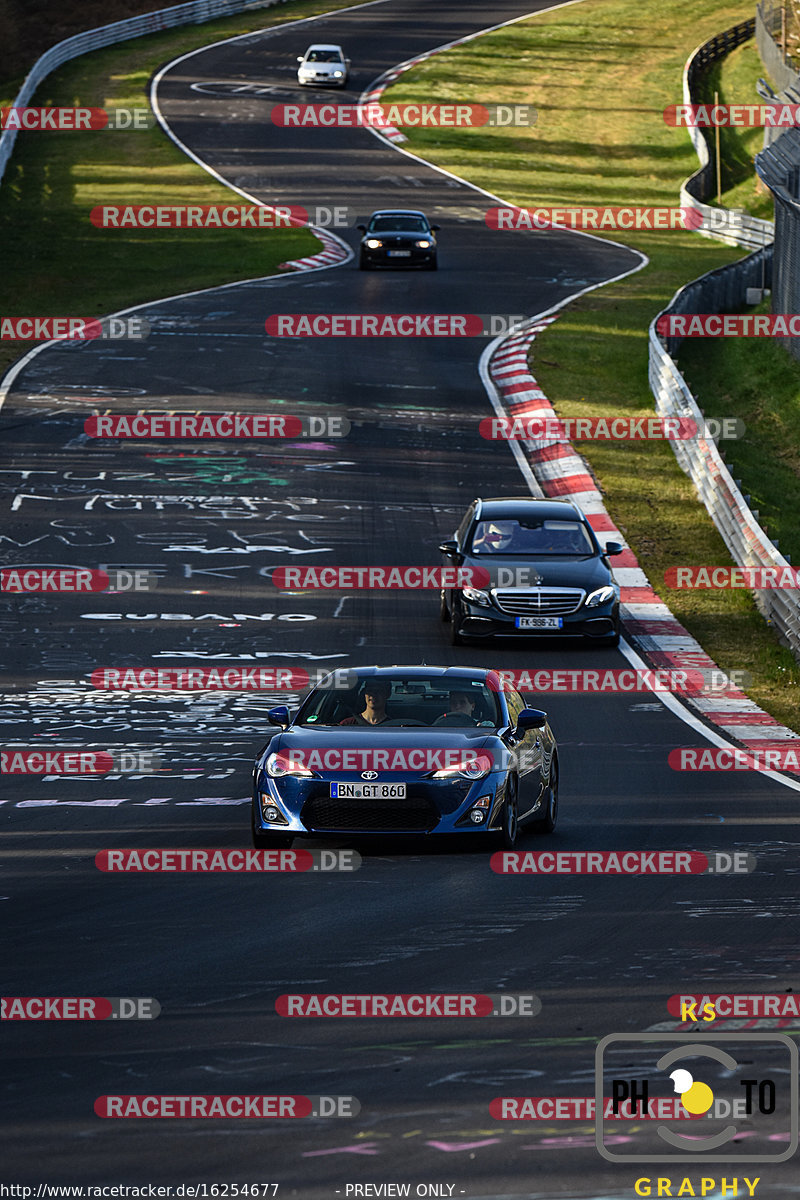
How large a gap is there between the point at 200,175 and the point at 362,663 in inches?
1560

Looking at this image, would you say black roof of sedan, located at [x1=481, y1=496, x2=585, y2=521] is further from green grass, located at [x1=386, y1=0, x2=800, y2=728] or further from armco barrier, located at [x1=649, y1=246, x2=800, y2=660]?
armco barrier, located at [x1=649, y1=246, x2=800, y2=660]

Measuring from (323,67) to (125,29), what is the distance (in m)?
13.1

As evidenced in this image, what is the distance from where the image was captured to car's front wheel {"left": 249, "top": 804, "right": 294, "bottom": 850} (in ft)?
39.4

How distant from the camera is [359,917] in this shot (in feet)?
33.6

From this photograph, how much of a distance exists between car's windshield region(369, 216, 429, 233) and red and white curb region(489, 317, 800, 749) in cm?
742

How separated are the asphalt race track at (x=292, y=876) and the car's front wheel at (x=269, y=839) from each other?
547 millimetres
